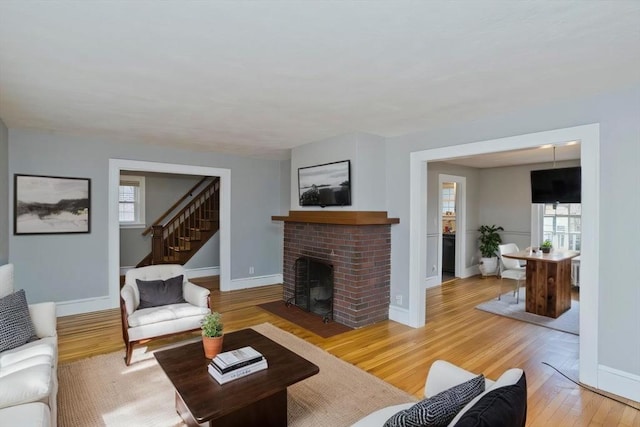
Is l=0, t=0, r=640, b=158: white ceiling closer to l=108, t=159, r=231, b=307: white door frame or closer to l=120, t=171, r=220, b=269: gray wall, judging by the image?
l=108, t=159, r=231, b=307: white door frame

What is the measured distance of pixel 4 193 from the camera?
3893 mm

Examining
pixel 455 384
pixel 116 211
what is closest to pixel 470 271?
pixel 455 384

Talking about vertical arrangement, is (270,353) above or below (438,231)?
below

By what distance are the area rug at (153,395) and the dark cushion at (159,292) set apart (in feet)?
1.84

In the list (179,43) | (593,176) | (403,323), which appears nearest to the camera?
(179,43)

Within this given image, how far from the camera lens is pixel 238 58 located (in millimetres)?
2129

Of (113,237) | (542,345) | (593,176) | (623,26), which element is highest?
(623,26)

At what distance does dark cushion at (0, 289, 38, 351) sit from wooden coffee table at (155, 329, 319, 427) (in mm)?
1029

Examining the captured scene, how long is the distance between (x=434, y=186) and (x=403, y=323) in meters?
2.98

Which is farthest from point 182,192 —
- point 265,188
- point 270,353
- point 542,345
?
point 542,345

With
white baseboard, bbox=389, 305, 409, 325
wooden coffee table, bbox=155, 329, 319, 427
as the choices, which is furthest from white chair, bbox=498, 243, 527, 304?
wooden coffee table, bbox=155, 329, 319, 427

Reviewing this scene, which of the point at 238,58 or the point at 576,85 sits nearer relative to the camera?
the point at 238,58

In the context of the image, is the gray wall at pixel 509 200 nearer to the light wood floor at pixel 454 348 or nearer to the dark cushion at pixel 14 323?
the light wood floor at pixel 454 348

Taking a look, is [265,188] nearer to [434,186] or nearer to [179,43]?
[434,186]
